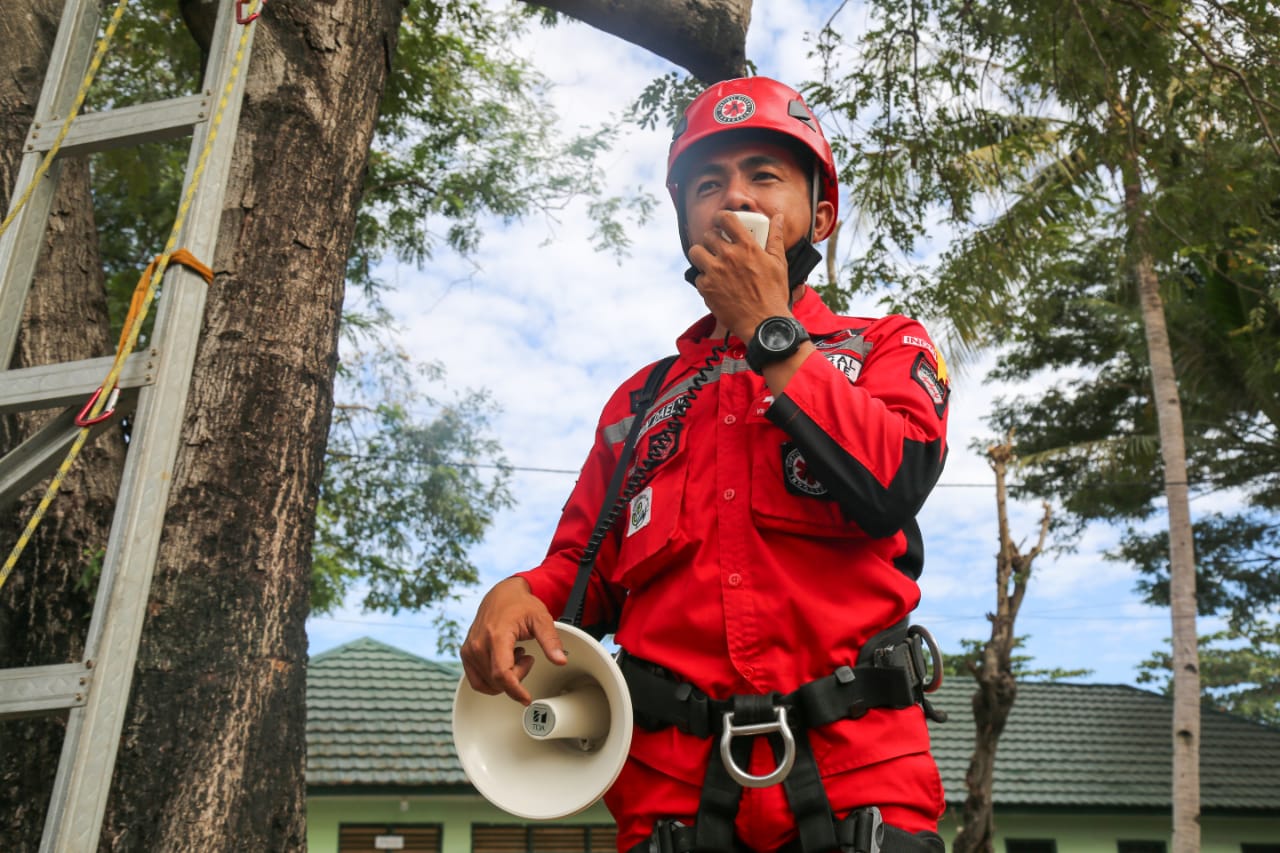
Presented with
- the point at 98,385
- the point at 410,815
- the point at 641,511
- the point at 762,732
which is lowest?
the point at 762,732

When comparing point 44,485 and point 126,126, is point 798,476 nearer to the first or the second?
point 126,126

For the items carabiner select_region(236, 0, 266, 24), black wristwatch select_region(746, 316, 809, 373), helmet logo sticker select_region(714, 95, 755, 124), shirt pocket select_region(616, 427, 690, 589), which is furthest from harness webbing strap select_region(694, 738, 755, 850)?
carabiner select_region(236, 0, 266, 24)

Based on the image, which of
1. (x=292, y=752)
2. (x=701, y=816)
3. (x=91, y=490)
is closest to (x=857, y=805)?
(x=701, y=816)

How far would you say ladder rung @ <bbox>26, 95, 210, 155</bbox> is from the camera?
2.95 metres

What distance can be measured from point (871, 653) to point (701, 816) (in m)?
0.45

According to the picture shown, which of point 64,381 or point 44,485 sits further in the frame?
point 44,485

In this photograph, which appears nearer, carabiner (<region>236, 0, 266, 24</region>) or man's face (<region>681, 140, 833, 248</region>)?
man's face (<region>681, 140, 833, 248</region>)

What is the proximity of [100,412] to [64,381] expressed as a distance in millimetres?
219

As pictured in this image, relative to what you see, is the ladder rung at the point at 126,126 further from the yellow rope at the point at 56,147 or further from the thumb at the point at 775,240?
the thumb at the point at 775,240

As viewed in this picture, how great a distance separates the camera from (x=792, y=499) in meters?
2.30

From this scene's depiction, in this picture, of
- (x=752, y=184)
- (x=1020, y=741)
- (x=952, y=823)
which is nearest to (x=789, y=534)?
(x=752, y=184)

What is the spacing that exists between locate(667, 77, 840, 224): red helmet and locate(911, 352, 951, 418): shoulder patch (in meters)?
0.63

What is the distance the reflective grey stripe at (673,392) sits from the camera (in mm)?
2611

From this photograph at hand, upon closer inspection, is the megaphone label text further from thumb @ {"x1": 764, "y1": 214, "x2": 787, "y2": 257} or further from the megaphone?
thumb @ {"x1": 764, "y1": 214, "x2": 787, "y2": 257}
